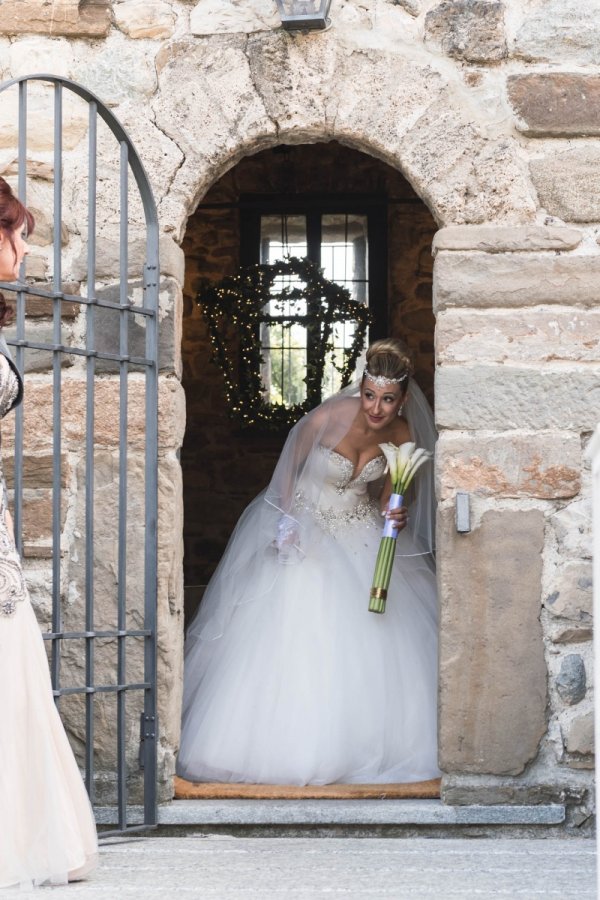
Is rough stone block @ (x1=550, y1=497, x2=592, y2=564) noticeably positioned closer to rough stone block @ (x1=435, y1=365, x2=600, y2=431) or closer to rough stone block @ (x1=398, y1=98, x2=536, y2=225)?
rough stone block @ (x1=435, y1=365, x2=600, y2=431)

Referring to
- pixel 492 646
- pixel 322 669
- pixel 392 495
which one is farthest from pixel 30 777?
pixel 392 495

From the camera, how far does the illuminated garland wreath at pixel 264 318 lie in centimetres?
777

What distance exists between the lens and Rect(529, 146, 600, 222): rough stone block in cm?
401

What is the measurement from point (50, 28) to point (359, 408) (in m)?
1.96

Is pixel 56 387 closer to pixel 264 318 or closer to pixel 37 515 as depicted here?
pixel 37 515

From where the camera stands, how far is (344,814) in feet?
12.9

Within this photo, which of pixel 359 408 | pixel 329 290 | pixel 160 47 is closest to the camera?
pixel 160 47

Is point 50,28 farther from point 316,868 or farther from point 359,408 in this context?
point 316,868

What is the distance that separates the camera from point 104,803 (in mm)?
3986

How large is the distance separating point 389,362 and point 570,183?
48.6 inches

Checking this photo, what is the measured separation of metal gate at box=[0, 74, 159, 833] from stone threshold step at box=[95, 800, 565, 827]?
0.11 metres

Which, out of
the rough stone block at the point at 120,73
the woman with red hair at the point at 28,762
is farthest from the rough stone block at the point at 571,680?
the rough stone block at the point at 120,73

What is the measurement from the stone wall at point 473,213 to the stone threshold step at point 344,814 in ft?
0.22

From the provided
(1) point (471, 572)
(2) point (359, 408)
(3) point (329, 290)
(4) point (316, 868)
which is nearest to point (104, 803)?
(4) point (316, 868)
